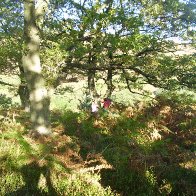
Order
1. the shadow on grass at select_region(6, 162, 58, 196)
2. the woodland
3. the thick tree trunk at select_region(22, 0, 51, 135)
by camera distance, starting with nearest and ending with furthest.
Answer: the shadow on grass at select_region(6, 162, 58, 196)
the woodland
the thick tree trunk at select_region(22, 0, 51, 135)

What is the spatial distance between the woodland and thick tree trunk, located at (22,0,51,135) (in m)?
0.03

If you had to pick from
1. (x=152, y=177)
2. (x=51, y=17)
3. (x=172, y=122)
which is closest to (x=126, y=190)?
(x=152, y=177)

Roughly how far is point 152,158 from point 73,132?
3.11 meters

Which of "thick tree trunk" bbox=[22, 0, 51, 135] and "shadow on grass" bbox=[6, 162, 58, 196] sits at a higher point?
"thick tree trunk" bbox=[22, 0, 51, 135]

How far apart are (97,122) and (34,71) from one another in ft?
9.29

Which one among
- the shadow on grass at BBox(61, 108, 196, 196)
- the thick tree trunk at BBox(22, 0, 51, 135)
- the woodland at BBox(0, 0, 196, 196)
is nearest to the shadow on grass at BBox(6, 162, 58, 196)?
the woodland at BBox(0, 0, 196, 196)

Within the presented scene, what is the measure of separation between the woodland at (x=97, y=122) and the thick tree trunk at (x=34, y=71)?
3 cm

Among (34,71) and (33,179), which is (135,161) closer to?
(33,179)

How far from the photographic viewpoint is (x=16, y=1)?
1104 centimetres

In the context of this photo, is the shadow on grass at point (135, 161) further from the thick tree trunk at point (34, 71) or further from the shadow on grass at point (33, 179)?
the thick tree trunk at point (34, 71)

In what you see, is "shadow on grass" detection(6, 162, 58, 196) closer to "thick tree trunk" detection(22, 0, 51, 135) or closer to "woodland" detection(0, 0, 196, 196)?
"woodland" detection(0, 0, 196, 196)

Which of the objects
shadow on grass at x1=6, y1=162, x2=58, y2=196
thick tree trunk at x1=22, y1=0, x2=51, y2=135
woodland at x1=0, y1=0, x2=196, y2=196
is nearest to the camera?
shadow on grass at x1=6, y1=162, x2=58, y2=196

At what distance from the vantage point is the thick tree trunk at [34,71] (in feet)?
26.0

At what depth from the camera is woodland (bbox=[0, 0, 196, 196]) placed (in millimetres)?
6035
